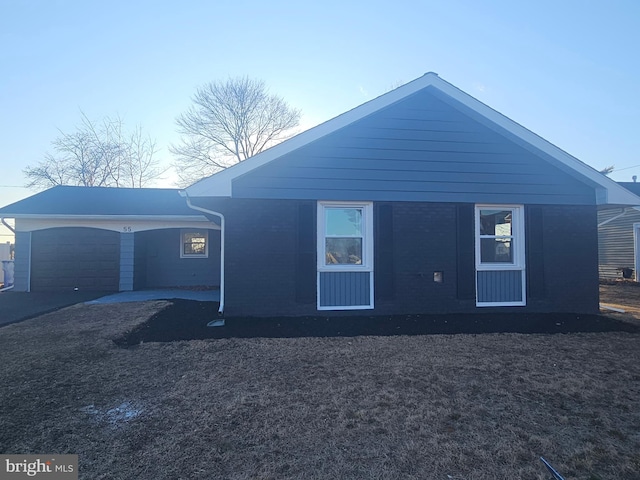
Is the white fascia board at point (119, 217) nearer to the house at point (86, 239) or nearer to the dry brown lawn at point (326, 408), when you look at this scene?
the house at point (86, 239)

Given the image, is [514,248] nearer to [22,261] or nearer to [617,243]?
[617,243]

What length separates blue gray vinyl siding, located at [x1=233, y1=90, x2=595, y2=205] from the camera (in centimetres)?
795

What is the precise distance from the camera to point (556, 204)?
8.66m

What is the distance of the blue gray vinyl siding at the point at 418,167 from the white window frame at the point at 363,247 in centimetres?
25

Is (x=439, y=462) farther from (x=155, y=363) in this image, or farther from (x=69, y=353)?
(x=69, y=353)

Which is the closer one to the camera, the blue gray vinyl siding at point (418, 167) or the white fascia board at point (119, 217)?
the blue gray vinyl siding at point (418, 167)

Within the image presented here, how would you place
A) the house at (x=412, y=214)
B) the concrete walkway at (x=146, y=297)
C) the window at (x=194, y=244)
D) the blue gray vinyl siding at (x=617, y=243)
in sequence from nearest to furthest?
the house at (x=412, y=214) < the concrete walkway at (x=146, y=297) < the window at (x=194, y=244) < the blue gray vinyl siding at (x=617, y=243)

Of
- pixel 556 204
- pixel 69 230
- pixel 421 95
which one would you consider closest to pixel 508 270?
pixel 556 204

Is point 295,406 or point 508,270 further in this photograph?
point 508,270

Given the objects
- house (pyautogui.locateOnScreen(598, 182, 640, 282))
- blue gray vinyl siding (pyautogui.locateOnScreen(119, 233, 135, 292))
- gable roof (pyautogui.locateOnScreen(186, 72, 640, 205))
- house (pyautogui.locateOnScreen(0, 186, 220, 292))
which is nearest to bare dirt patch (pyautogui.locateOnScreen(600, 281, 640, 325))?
house (pyautogui.locateOnScreen(598, 182, 640, 282))

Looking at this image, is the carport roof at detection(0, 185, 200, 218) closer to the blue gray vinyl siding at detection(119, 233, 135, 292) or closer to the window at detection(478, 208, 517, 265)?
the blue gray vinyl siding at detection(119, 233, 135, 292)

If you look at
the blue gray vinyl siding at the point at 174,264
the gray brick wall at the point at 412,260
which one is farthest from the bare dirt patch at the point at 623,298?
the blue gray vinyl siding at the point at 174,264

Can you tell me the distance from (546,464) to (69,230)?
15496 millimetres

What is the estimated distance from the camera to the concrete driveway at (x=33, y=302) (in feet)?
28.9
